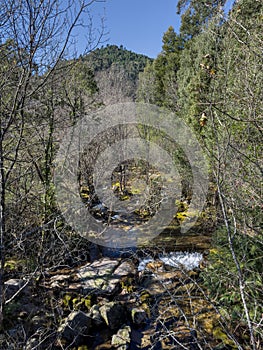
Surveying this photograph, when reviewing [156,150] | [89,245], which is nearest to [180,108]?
[156,150]

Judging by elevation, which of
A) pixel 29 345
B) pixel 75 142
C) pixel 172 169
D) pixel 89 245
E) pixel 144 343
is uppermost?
pixel 75 142

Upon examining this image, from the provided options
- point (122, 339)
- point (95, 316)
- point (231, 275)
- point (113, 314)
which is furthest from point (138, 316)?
point (231, 275)

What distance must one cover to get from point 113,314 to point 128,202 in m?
6.40

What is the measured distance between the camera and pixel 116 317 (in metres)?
4.14

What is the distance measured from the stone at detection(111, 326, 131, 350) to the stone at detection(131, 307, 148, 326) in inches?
10.6

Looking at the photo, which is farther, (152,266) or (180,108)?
(180,108)

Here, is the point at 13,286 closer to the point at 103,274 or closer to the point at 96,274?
the point at 96,274

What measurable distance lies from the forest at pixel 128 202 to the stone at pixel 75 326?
2 centimetres

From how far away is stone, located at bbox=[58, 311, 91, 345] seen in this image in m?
3.76

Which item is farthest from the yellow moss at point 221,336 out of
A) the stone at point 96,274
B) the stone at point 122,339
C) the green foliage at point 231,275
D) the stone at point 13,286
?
the stone at point 13,286

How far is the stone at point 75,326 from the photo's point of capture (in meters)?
3.76

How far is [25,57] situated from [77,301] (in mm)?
4017

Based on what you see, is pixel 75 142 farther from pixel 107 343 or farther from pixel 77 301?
pixel 107 343

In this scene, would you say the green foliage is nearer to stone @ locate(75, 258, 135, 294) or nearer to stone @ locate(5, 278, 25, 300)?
stone @ locate(75, 258, 135, 294)
